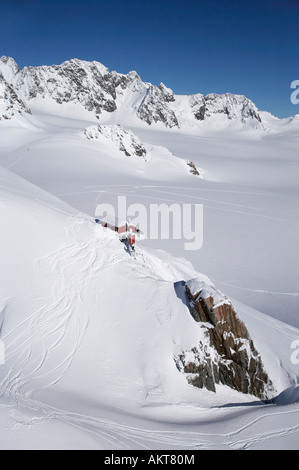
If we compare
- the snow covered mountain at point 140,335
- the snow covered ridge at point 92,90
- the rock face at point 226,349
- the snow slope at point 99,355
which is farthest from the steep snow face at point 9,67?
the rock face at point 226,349

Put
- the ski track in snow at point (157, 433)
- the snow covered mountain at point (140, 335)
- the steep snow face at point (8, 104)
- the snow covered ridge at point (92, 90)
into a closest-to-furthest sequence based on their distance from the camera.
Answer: the ski track in snow at point (157, 433), the snow covered mountain at point (140, 335), the steep snow face at point (8, 104), the snow covered ridge at point (92, 90)

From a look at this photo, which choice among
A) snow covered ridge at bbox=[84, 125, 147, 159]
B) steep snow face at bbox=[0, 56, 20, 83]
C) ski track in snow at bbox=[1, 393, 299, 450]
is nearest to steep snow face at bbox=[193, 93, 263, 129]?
steep snow face at bbox=[0, 56, 20, 83]

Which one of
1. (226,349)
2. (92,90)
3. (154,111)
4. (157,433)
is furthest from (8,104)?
(154,111)

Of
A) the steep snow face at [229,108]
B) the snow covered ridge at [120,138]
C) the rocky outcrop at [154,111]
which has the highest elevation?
the steep snow face at [229,108]

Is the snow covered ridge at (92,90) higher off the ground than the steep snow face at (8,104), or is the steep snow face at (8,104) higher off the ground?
the snow covered ridge at (92,90)

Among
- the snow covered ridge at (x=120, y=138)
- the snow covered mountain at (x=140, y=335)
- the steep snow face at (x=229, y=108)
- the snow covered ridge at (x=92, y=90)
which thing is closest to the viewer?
the snow covered mountain at (x=140, y=335)

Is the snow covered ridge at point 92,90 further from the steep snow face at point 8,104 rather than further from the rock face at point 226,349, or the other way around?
the rock face at point 226,349

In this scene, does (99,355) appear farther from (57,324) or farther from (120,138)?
(120,138)
